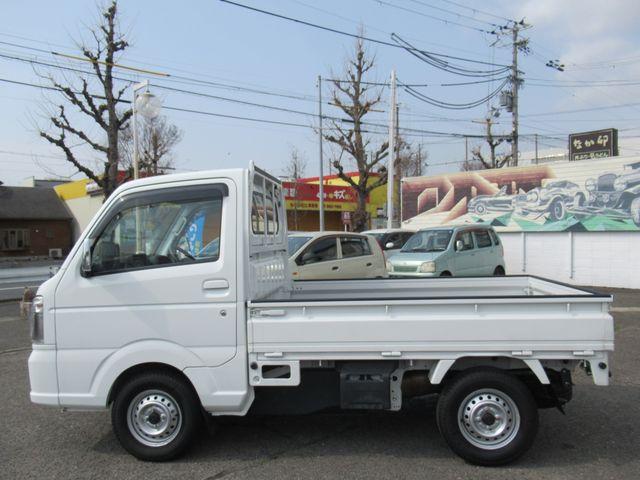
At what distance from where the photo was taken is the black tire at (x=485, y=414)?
4105 millimetres

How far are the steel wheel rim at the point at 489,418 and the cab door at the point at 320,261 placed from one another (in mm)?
6257

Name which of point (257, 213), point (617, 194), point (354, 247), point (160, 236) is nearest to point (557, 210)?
point (617, 194)

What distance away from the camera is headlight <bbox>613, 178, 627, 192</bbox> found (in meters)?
16.4

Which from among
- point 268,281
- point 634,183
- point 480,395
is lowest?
point 480,395

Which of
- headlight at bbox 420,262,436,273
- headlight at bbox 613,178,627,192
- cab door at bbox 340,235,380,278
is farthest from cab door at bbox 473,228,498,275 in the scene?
headlight at bbox 613,178,627,192

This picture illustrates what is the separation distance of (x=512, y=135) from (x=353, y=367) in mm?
28609

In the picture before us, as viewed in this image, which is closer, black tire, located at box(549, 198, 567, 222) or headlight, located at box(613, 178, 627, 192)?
headlight, located at box(613, 178, 627, 192)

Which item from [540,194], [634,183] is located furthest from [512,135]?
[634,183]

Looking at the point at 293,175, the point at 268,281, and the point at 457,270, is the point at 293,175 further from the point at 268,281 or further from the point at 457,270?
the point at 268,281

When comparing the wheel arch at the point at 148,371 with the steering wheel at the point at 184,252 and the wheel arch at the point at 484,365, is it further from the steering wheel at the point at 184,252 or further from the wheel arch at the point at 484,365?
the wheel arch at the point at 484,365

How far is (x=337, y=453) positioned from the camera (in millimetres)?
4461

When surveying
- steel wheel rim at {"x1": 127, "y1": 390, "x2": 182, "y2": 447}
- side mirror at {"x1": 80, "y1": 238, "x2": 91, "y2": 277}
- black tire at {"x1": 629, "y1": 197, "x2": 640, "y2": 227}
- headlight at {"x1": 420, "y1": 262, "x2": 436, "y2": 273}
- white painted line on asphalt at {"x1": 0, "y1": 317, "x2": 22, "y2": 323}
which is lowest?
white painted line on asphalt at {"x1": 0, "y1": 317, "x2": 22, "y2": 323}

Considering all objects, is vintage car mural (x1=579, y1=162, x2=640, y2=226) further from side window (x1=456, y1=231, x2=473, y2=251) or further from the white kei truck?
the white kei truck

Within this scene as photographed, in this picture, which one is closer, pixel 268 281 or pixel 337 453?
pixel 337 453
